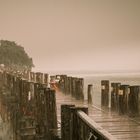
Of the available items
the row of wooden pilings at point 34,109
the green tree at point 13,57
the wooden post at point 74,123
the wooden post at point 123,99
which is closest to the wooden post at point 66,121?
the wooden post at point 74,123

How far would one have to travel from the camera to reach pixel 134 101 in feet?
43.3

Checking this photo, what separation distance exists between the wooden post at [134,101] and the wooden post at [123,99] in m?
0.20

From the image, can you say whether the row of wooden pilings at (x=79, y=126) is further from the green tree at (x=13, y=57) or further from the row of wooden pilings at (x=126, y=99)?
the green tree at (x=13, y=57)

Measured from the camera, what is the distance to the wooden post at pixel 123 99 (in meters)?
13.5

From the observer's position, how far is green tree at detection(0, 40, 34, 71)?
236 ft

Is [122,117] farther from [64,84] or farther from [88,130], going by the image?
[64,84]

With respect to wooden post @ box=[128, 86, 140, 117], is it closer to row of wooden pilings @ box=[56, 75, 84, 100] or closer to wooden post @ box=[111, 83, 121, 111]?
wooden post @ box=[111, 83, 121, 111]

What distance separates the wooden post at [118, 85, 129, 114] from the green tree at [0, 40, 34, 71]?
57.6 meters

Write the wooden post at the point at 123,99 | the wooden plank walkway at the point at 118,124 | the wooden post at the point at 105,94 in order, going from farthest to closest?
the wooden post at the point at 105,94 < the wooden post at the point at 123,99 < the wooden plank walkway at the point at 118,124

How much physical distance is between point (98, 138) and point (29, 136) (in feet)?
28.0

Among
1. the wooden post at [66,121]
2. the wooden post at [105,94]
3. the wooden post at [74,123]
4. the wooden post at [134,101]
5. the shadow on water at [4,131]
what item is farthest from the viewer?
the shadow on water at [4,131]

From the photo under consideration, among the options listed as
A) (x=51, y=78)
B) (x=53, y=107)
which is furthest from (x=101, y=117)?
(x=51, y=78)

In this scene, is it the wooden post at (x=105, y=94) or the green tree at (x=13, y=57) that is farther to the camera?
the green tree at (x=13, y=57)

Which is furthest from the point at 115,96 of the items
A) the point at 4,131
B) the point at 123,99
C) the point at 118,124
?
the point at 4,131
